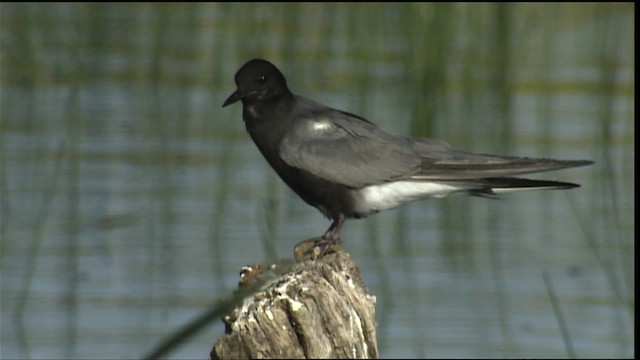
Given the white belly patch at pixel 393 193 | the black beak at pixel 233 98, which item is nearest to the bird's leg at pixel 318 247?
the white belly patch at pixel 393 193

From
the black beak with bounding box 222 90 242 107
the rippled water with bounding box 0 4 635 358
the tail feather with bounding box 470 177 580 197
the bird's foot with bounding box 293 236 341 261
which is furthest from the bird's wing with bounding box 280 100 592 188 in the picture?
the bird's foot with bounding box 293 236 341 261

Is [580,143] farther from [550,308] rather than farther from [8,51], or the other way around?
[8,51]

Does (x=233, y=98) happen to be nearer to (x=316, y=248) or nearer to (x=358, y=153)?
(x=358, y=153)

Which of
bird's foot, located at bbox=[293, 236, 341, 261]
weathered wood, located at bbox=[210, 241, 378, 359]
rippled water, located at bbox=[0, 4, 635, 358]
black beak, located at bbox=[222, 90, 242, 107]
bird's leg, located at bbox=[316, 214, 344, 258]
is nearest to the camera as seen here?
weathered wood, located at bbox=[210, 241, 378, 359]

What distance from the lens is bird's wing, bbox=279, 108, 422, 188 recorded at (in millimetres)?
7734

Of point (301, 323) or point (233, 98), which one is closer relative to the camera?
point (301, 323)

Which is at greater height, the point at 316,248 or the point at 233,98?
the point at 233,98

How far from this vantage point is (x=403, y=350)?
354 inches

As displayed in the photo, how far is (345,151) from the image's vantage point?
25.7 feet

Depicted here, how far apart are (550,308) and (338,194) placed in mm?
2306

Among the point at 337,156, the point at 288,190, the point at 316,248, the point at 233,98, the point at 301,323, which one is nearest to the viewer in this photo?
the point at 301,323

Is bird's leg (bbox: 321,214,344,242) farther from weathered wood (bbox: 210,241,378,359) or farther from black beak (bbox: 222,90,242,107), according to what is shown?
weathered wood (bbox: 210,241,378,359)

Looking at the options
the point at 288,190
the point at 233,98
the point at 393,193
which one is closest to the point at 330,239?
the point at 393,193

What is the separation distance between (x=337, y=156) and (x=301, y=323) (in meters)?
2.82
